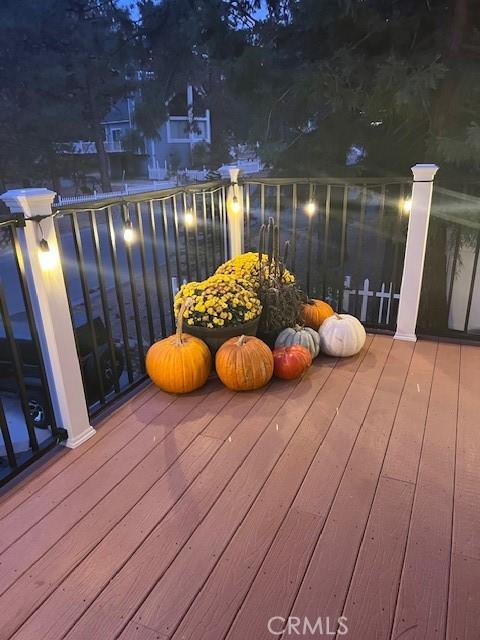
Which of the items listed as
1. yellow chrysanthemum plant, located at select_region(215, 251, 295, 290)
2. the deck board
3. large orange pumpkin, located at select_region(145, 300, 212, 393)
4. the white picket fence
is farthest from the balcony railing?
the white picket fence

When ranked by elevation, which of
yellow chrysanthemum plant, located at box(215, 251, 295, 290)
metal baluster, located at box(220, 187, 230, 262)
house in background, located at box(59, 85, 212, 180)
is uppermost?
house in background, located at box(59, 85, 212, 180)

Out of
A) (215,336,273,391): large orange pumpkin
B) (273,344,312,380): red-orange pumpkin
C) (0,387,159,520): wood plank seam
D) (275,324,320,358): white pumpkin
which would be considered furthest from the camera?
(275,324,320,358): white pumpkin

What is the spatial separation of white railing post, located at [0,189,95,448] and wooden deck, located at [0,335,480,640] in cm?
16

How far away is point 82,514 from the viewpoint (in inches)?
63.0

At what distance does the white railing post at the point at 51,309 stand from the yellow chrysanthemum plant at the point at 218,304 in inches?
28.3

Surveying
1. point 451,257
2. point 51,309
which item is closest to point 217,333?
point 51,309

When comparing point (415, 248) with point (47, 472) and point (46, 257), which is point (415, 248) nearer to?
point (46, 257)

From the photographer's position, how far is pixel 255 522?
1.54 m

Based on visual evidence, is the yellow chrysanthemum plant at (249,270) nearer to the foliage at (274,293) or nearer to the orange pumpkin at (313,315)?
the foliage at (274,293)

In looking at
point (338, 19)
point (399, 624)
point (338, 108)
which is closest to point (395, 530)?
point (399, 624)

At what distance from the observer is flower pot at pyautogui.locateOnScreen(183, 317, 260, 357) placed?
244 centimetres

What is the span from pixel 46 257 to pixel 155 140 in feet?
25.2

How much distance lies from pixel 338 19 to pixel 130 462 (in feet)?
11.5

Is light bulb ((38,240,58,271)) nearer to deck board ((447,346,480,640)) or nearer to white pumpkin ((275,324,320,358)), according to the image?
white pumpkin ((275,324,320,358))
